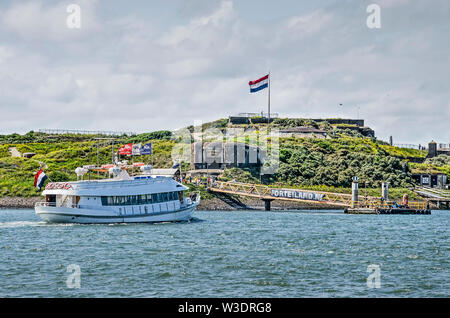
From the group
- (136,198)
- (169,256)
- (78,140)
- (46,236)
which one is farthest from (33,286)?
(78,140)

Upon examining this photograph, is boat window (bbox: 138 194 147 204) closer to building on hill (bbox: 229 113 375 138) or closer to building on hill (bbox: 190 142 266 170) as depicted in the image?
building on hill (bbox: 190 142 266 170)

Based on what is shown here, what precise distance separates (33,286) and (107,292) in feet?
13.4

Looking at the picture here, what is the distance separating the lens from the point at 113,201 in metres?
63.6

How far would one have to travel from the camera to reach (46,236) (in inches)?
2026

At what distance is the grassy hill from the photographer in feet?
348

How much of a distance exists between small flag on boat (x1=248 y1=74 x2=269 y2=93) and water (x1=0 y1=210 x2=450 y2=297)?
186ft

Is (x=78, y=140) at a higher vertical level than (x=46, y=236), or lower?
higher

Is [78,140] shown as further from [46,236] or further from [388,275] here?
[388,275]

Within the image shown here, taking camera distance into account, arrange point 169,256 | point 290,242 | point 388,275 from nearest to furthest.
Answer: point 388,275
point 169,256
point 290,242

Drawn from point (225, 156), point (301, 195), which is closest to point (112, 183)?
point (301, 195)

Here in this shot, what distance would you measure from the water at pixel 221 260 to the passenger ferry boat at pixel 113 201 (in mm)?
1978

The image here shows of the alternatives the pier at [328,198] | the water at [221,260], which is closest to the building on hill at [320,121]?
the pier at [328,198]

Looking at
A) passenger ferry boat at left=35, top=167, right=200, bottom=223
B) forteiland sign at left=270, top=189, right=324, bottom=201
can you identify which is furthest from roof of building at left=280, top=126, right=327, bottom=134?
passenger ferry boat at left=35, top=167, right=200, bottom=223

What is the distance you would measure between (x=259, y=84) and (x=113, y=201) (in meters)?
59.2
